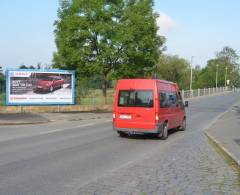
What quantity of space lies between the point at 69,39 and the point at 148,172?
978 inches

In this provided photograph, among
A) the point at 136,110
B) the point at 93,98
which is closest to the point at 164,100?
the point at 136,110

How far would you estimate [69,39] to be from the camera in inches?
1329

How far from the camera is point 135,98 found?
17750 mm

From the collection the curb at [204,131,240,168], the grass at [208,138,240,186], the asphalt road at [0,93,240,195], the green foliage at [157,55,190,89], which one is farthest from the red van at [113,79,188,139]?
the green foliage at [157,55,190,89]

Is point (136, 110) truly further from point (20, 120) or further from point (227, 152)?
point (20, 120)

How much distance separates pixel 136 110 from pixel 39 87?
51.1 feet

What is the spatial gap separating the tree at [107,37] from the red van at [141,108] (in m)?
15.2

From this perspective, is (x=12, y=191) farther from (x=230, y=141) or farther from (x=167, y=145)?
(x=230, y=141)

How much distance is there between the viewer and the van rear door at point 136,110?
683 inches

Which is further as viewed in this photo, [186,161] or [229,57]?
[229,57]

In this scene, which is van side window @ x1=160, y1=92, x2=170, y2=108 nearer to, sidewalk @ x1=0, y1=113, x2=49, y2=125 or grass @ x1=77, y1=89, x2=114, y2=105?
sidewalk @ x1=0, y1=113, x2=49, y2=125

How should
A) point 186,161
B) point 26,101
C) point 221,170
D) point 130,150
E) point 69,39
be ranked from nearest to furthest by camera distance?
point 221,170 < point 186,161 < point 130,150 < point 26,101 < point 69,39

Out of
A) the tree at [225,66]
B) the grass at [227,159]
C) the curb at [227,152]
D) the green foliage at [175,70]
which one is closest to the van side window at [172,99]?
the curb at [227,152]

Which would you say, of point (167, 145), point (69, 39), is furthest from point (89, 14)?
point (167, 145)
